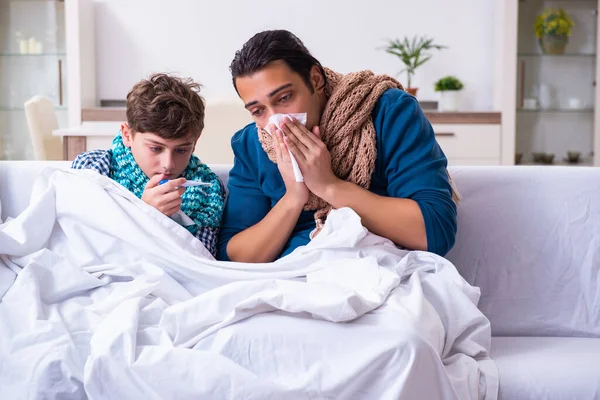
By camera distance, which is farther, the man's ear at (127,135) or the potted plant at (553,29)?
the potted plant at (553,29)

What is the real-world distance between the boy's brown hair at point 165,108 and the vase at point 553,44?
3.23 meters

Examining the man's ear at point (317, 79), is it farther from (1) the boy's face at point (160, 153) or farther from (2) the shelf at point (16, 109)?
(2) the shelf at point (16, 109)

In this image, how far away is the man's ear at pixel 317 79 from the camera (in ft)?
5.40

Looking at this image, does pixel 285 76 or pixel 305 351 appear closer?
pixel 305 351

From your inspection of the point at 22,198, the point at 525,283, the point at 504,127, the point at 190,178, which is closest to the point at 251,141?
the point at 190,178

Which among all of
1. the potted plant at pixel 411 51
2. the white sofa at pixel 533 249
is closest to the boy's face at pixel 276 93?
the white sofa at pixel 533 249

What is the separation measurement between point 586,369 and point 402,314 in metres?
0.38

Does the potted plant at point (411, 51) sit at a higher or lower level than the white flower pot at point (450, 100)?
higher

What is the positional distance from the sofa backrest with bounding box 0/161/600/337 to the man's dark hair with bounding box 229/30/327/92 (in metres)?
0.47

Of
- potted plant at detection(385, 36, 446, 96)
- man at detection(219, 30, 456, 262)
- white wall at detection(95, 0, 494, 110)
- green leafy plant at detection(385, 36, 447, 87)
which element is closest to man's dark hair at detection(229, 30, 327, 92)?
man at detection(219, 30, 456, 262)

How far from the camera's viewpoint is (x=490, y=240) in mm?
1760

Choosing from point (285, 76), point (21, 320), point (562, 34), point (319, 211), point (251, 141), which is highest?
point (562, 34)

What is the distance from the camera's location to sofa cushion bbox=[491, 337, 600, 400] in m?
1.37

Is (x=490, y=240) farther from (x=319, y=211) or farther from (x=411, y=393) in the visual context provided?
(x=411, y=393)
